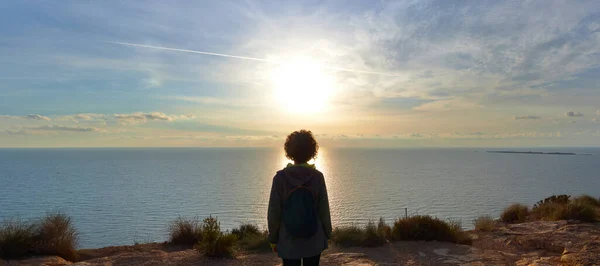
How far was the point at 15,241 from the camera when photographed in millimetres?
8703

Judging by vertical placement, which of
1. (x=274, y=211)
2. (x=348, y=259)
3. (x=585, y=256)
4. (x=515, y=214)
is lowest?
(x=515, y=214)

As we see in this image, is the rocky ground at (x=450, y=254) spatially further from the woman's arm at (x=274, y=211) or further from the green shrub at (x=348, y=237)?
the woman's arm at (x=274, y=211)

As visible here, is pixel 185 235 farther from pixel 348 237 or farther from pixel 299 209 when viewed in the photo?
pixel 299 209

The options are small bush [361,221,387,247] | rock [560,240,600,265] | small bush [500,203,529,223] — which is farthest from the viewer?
small bush [500,203,529,223]

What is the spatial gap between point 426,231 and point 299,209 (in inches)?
297

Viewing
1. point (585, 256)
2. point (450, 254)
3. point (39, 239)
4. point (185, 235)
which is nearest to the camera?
point (585, 256)

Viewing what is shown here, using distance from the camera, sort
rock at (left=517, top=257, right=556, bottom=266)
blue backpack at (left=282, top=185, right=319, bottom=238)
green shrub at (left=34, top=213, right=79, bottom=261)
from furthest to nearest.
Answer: green shrub at (left=34, top=213, right=79, bottom=261) → rock at (left=517, top=257, right=556, bottom=266) → blue backpack at (left=282, top=185, right=319, bottom=238)

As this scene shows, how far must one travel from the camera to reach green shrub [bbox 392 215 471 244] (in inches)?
388

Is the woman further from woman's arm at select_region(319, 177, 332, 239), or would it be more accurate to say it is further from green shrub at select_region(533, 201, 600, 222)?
green shrub at select_region(533, 201, 600, 222)

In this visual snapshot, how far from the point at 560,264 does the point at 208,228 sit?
6852mm

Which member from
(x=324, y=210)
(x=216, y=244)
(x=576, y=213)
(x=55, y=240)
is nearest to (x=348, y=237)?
(x=216, y=244)

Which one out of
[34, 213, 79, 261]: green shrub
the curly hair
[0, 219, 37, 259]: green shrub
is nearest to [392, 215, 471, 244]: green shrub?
the curly hair

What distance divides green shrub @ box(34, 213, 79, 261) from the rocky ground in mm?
506

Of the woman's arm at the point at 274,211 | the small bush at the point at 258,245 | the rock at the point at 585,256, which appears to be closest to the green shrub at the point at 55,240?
the small bush at the point at 258,245
